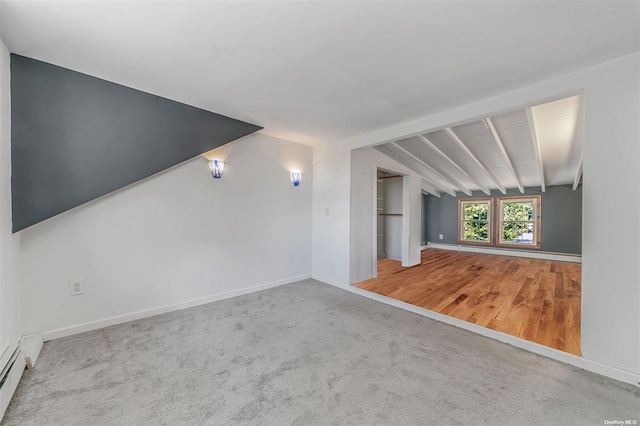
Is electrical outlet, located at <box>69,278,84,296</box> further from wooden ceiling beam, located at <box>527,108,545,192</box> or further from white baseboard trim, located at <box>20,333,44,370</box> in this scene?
wooden ceiling beam, located at <box>527,108,545,192</box>

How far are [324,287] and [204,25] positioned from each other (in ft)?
10.8

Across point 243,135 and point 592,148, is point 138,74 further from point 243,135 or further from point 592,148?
point 592,148

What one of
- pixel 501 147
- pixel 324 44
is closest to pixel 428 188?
pixel 501 147

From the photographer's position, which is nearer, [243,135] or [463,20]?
[463,20]

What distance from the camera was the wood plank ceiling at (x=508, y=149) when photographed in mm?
2875

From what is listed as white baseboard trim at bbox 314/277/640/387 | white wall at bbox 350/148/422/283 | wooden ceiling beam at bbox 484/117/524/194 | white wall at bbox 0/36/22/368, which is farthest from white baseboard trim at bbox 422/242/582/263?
white wall at bbox 0/36/22/368

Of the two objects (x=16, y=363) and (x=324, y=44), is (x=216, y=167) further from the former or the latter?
(x=16, y=363)

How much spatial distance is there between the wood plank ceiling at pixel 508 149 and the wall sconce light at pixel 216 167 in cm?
262

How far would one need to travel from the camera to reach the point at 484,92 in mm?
2230

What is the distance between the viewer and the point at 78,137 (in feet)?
6.87

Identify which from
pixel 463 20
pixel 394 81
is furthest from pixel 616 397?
pixel 394 81

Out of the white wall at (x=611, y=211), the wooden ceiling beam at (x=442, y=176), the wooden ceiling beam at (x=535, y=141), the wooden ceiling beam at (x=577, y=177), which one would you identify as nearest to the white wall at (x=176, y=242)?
the wooden ceiling beam at (x=442, y=176)

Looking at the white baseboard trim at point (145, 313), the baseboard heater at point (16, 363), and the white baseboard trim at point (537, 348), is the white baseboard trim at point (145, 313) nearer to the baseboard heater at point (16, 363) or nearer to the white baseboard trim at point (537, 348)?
the baseboard heater at point (16, 363)

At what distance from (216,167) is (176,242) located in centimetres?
103
